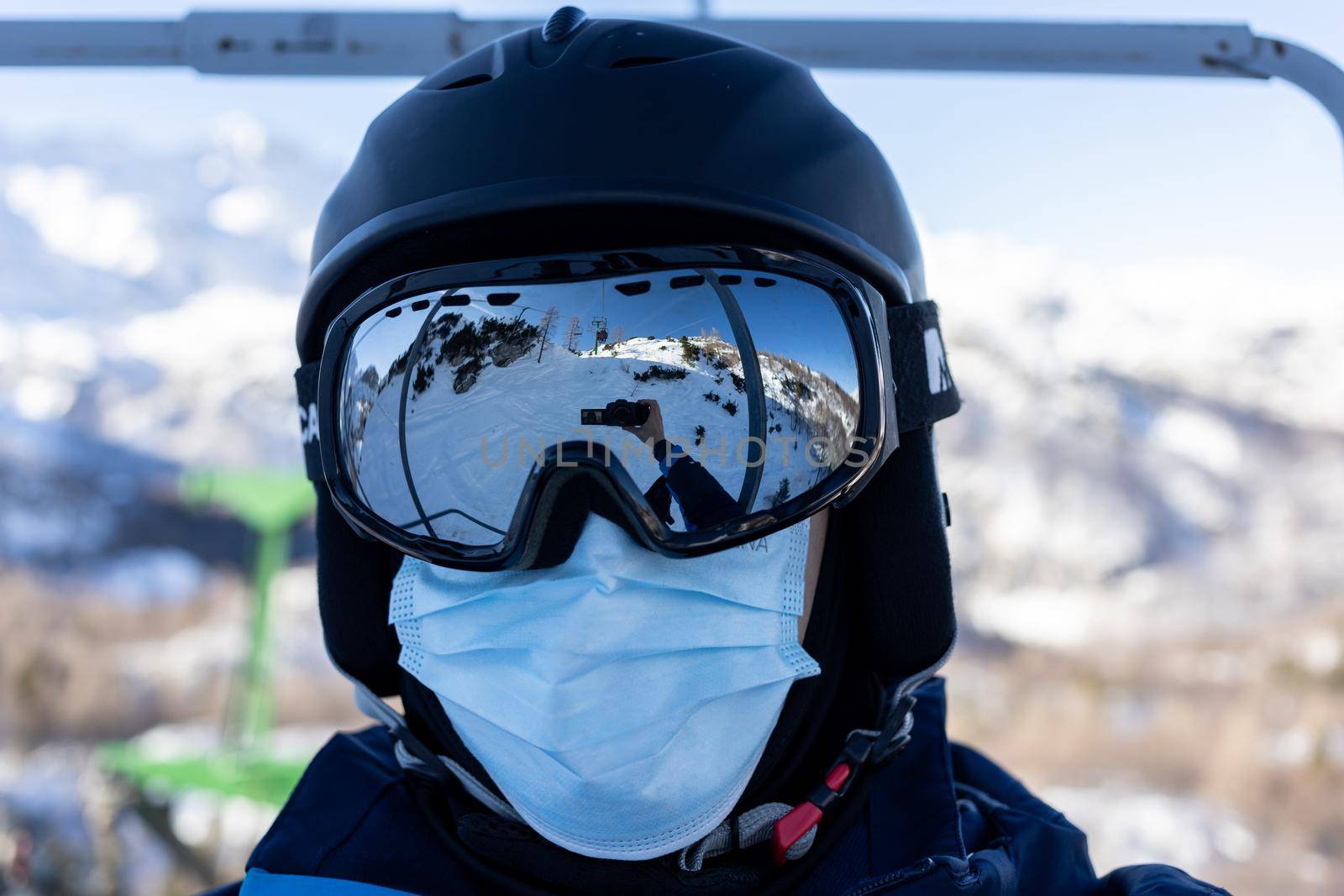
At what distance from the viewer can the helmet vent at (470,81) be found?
1281mm

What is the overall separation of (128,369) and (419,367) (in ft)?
26.6

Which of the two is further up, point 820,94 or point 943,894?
point 820,94

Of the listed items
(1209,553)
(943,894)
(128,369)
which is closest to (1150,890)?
(943,894)

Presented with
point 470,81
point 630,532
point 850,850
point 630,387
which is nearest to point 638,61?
point 470,81

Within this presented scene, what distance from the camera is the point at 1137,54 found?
1450 millimetres

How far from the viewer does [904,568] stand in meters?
1.28

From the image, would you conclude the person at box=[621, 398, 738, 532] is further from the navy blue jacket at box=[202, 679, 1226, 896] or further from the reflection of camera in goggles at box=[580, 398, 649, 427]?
the navy blue jacket at box=[202, 679, 1226, 896]

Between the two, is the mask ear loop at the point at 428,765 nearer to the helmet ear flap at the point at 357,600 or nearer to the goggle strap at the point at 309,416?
the helmet ear flap at the point at 357,600

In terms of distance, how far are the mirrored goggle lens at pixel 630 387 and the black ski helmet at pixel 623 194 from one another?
0.28ft

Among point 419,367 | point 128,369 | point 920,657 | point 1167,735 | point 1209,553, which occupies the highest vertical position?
point 419,367

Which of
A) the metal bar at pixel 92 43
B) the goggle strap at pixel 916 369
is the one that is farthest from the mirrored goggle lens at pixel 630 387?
the metal bar at pixel 92 43

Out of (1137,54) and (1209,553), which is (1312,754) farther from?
(1137,54)

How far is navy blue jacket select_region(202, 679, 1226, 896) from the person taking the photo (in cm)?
101

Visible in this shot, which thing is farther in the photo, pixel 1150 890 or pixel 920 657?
pixel 920 657
